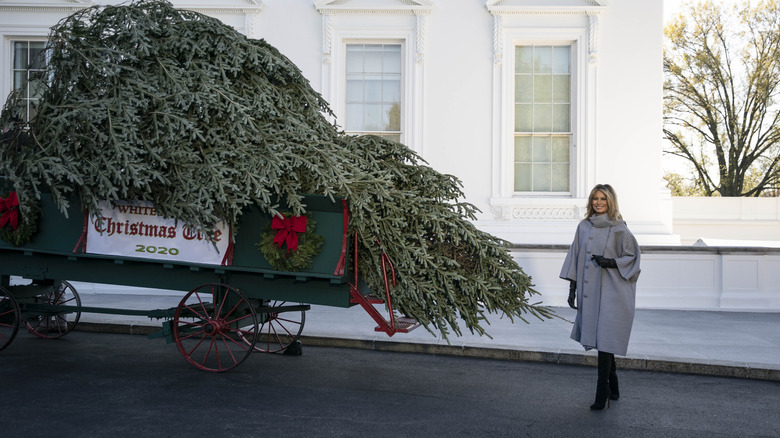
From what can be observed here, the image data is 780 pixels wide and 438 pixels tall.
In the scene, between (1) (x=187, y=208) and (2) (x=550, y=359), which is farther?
(2) (x=550, y=359)

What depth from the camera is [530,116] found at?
12422mm

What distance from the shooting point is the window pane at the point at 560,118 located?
12.4 meters

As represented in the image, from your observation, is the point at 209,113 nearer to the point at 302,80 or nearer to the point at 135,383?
the point at 302,80

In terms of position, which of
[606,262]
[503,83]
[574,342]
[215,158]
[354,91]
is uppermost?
[503,83]

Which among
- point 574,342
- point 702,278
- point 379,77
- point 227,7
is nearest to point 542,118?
point 379,77

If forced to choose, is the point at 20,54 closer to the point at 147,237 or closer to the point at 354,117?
the point at 354,117

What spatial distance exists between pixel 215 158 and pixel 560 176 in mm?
7584

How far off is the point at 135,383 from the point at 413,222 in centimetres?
286

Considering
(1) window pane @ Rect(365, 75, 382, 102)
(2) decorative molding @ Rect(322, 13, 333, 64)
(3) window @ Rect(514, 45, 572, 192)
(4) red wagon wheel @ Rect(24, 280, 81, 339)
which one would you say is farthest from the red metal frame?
(2) decorative molding @ Rect(322, 13, 333, 64)

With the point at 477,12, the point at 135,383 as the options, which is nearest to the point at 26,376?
the point at 135,383

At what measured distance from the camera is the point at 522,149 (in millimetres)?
12406

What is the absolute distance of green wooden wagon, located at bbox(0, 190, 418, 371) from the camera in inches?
246

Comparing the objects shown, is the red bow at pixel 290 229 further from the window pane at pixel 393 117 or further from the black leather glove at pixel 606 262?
the window pane at pixel 393 117

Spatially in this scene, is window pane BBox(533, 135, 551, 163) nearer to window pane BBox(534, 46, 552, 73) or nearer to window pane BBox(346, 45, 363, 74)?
window pane BBox(534, 46, 552, 73)
